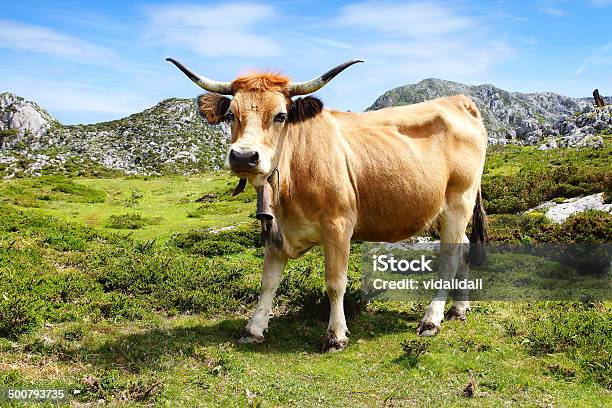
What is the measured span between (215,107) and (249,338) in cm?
377

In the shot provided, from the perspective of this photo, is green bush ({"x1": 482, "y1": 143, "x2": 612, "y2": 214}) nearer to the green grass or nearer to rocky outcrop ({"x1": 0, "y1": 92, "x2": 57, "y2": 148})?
the green grass

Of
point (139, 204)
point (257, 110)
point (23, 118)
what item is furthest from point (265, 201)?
point (23, 118)

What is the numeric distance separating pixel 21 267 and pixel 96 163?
7466 cm

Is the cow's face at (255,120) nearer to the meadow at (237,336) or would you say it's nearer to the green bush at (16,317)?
the meadow at (237,336)

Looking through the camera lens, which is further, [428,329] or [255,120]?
[428,329]

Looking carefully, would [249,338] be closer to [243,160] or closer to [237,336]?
[237,336]

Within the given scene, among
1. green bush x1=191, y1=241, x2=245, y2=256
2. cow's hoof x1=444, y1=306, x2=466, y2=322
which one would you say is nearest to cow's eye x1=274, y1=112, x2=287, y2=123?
cow's hoof x1=444, y1=306, x2=466, y2=322

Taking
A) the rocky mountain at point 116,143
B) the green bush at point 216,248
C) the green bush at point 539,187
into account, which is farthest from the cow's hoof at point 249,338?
the rocky mountain at point 116,143

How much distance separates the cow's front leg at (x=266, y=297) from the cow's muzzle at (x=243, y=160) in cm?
229

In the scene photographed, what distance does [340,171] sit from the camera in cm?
898

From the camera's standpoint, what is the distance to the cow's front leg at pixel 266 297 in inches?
363

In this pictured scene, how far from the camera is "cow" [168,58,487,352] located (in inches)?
318

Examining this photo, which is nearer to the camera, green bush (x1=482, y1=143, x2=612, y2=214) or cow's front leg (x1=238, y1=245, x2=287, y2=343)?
cow's front leg (x1=238, y1=245, x2=287, y2=343)

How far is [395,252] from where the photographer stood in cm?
1611
